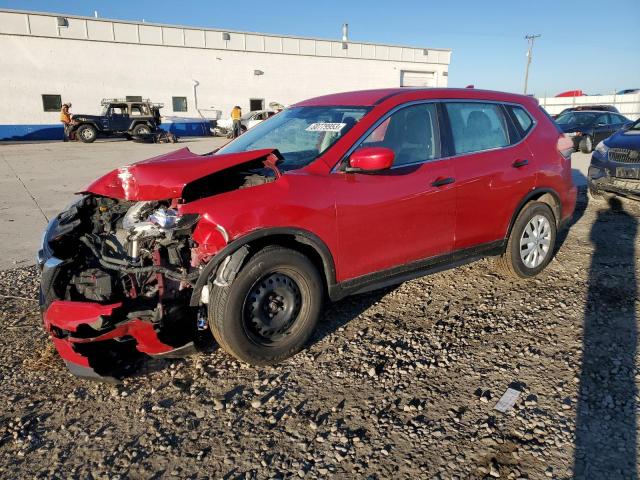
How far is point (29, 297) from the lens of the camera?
176 inches

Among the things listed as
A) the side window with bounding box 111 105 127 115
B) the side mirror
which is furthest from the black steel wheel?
the side window with bounding box 111 105 127 115

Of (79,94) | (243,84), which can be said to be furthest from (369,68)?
(79,94)

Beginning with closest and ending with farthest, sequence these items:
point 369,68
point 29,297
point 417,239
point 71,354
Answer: point 71,354 < point 417,239 < point 29,297 < point 369,68

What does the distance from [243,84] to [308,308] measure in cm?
3233

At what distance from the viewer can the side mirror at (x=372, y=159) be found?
10.7 ft

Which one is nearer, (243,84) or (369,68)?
(243,84)

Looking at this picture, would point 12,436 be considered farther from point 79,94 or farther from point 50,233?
point 79,94

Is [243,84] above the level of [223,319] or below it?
above

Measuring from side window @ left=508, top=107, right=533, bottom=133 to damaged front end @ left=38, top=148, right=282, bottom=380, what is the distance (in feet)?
8.60

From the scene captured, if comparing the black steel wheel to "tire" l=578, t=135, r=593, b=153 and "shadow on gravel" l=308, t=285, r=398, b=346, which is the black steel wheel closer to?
"shadow on gravel" l=308, t=285, r=398, b=346

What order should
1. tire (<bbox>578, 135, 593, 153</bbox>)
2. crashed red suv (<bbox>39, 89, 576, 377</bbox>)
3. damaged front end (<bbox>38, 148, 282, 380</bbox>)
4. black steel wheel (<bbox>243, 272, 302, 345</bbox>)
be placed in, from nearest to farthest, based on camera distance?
damaged front end (<bbox>38, 148, 282, 380</bbox>) < crashed red suv (<bbox>39, 89, 576, 377</bbox>) < black steel wheel (<bbox>243, 272, 302, 345</bbox>) < tire (<bbox>578, 135, 593, 153</bbox>)

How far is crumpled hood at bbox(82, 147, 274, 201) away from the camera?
3.03 metres

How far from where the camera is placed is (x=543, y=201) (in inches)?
188

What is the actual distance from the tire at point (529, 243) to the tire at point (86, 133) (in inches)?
901
